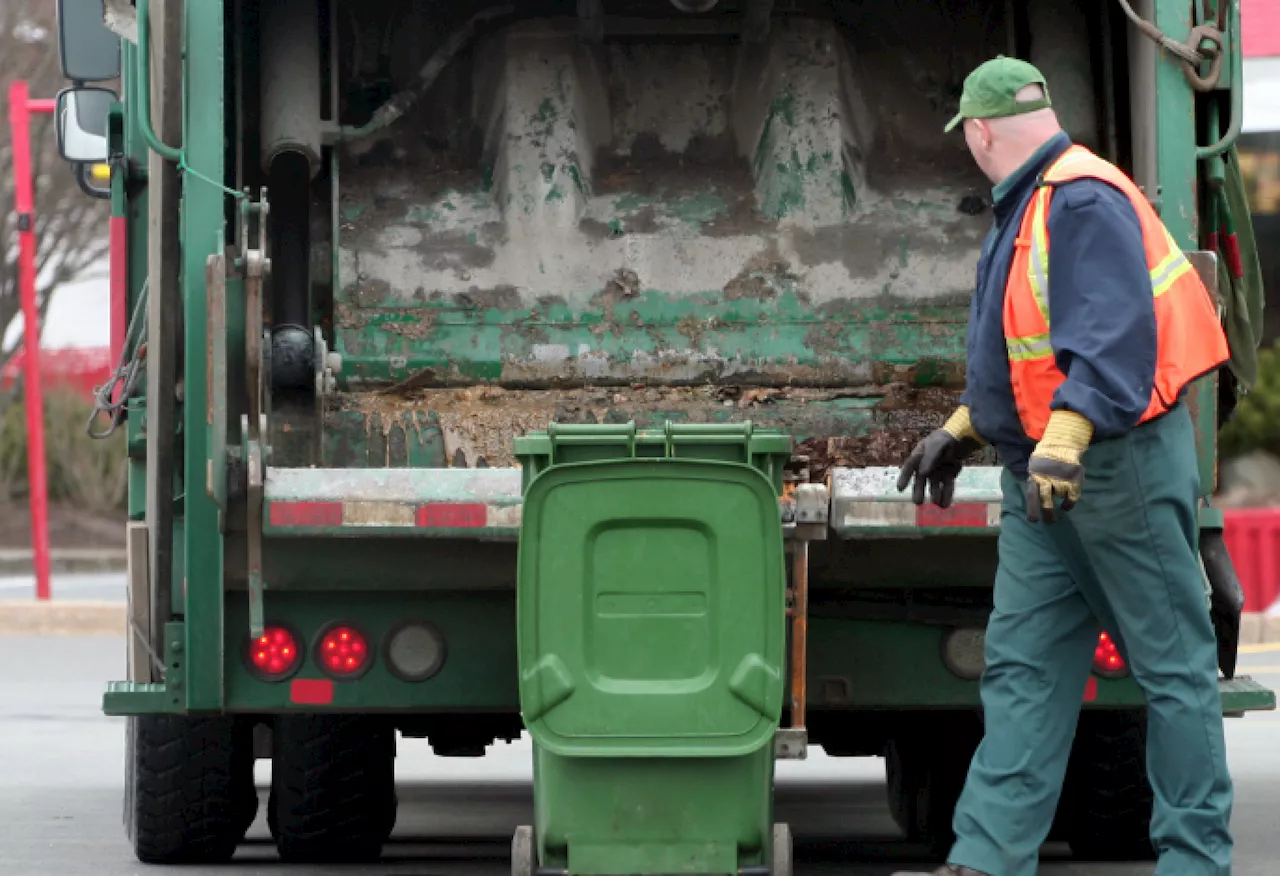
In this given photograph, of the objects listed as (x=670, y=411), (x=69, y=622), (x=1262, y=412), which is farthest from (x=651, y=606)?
(x=1262, y=412)

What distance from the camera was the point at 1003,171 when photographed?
4902 millimetres

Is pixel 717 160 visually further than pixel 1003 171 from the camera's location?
Yes

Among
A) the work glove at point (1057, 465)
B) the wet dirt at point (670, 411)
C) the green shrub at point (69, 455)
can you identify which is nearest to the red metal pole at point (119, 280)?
the wet dirt at point (670, 411)

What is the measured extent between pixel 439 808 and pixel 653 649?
3.51 meters

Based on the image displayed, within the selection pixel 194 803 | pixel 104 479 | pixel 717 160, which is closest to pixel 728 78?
pixel 717 160

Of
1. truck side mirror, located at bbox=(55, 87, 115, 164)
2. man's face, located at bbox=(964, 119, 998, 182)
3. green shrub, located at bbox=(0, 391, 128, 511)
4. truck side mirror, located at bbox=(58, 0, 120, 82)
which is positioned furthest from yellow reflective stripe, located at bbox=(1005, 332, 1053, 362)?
green shrub, located at bbox=(0, 391, 128, 511)

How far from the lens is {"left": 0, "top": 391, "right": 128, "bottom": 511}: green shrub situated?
29000 millimetres

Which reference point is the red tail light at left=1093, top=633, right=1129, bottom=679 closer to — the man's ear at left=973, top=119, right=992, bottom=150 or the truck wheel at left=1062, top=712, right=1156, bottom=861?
the truck wheel at left=1062, top=712, right=1156, bottom=861

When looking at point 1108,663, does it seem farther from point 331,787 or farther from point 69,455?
point 69,455

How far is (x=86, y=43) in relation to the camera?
7.20m

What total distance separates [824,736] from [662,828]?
1.98 meters

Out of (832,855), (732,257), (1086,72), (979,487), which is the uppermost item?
(1086,72)

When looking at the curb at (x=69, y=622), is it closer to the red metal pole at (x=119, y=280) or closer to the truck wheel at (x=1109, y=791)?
the red metal pole at (x=119, y=280)

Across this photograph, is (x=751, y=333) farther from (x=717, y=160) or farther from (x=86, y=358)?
(x=86, y=358)
